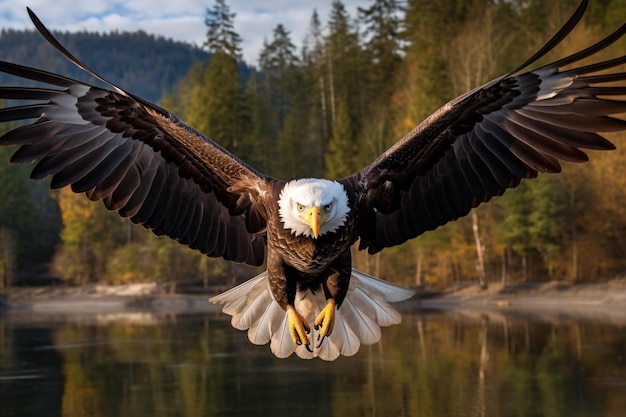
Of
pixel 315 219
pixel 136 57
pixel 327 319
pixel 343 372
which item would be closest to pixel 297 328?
pixel 327 319

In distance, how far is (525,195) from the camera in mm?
28812

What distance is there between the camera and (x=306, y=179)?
15.5 ft

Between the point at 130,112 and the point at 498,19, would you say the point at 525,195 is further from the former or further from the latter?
the point at 130,112

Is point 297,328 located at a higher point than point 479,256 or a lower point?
lower

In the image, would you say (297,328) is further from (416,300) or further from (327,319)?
(416,300)

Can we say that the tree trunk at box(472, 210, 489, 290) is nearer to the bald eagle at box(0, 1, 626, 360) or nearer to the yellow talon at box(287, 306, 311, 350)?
the bald eagle at box(0, 1, 626, 360)

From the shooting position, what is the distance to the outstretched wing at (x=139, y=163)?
194 inches

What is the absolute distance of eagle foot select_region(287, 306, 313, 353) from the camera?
5.25 meters

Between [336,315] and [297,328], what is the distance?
744 mm

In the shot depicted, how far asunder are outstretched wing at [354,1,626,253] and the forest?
23158 mm

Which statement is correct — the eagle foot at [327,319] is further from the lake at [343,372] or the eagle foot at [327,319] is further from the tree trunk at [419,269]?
the tree trunk at [419,269]

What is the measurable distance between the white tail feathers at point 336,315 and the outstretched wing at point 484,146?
1.49 ft

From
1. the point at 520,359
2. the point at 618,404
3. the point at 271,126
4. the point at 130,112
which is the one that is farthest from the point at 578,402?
the point at 271,126

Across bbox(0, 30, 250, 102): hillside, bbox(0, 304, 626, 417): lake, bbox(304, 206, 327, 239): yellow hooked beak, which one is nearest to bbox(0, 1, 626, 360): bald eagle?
bbox(304, 206, 327, 239): yellow hooked beak
